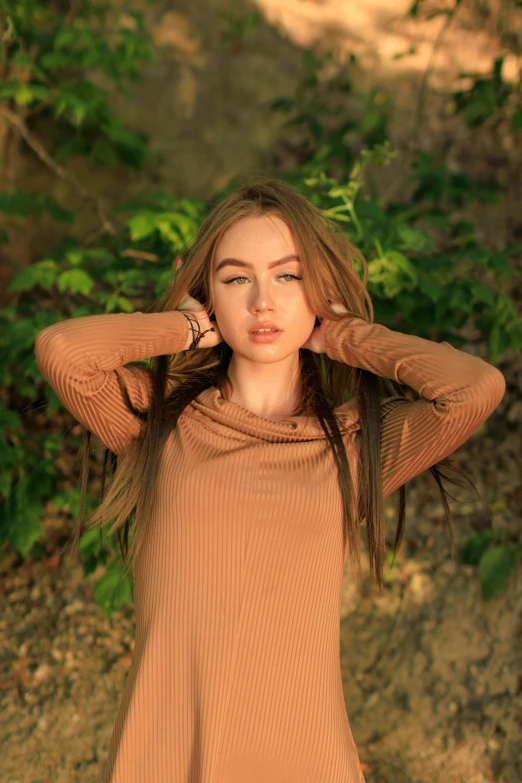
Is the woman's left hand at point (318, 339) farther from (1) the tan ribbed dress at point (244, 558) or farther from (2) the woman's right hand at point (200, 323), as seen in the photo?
(2) the woman's right hand at point (200, 323)

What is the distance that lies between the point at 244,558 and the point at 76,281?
1291 millimetres

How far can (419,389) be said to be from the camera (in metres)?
1.75

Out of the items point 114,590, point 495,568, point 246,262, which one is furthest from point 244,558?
point 495,568

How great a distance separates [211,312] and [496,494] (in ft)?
6.23

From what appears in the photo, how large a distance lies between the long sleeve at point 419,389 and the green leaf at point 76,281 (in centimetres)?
104

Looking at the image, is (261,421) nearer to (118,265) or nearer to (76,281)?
(76,281)

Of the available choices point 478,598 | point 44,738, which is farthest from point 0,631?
point 478,598

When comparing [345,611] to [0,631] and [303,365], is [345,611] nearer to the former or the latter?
[0,631]

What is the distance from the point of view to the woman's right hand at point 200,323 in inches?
76.2

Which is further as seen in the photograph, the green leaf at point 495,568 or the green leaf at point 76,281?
the green leaf at point 495,568

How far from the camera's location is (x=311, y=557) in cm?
174

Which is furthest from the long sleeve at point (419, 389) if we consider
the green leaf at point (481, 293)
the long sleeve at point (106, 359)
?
the green leaf at point (481, 293)

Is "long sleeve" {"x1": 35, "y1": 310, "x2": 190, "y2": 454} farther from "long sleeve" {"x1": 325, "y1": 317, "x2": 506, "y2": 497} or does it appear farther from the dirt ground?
the dirt ground

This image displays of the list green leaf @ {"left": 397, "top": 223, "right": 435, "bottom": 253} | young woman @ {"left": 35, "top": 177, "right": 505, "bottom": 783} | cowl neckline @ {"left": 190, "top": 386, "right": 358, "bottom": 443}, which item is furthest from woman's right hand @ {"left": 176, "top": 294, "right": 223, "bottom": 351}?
green leaf @ {"left": 397, "top": 223, "right": 435, "bottom": 253}
